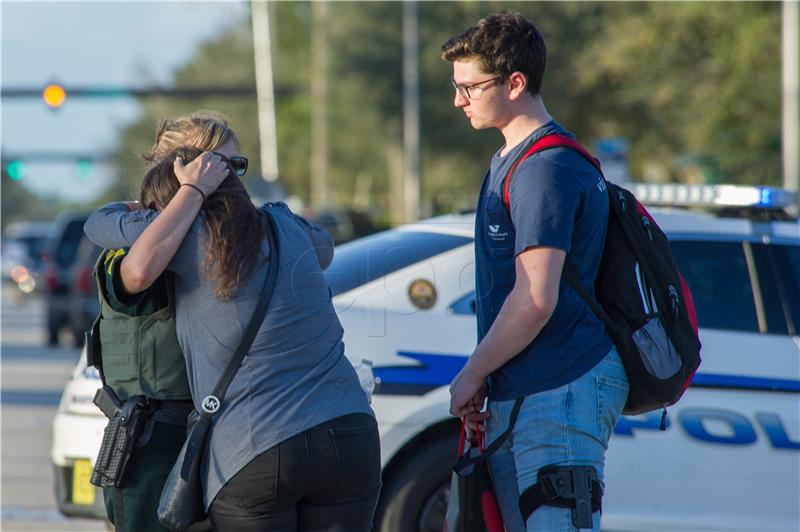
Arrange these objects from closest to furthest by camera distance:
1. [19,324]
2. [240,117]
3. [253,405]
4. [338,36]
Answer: [253,405] → [19,324] → [338,36] → [240,117]

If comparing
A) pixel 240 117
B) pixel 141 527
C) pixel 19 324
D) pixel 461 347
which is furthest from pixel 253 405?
pixel 240 117

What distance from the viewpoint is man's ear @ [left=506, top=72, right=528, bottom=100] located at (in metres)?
3.29

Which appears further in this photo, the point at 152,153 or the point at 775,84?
the point at 775,84

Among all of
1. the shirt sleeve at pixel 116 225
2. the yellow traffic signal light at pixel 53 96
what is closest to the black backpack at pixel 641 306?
the shirt sleeve at pixel 116 225

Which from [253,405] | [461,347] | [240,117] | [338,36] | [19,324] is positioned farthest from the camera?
[240,117]

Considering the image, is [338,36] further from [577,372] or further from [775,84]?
[577,372]

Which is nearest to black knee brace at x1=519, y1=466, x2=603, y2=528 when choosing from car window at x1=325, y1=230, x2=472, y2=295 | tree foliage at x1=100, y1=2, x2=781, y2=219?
tree foliage at x1=100, y1=2, x2=781, y2=219

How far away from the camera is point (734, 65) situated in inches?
819

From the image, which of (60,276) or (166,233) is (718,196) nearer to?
(166,233)

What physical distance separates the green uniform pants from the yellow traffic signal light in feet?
80.1

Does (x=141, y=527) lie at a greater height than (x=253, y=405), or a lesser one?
lesser

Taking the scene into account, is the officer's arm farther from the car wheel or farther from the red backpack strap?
the car wheel

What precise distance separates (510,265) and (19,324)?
2422cm

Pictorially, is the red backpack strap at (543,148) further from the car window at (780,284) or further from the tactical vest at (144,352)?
the car window at (780,284)
